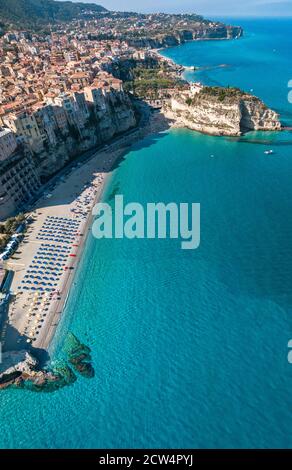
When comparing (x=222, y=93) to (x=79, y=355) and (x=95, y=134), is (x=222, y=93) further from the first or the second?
(x=79, y=355)

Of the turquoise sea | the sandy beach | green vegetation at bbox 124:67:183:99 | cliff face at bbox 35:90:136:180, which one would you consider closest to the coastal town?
the sandy beach

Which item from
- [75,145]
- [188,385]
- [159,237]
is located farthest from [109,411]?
[75,145]

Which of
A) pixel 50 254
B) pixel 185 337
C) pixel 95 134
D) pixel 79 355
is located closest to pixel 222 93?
pixel 95 134

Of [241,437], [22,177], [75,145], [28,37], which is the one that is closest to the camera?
[241,437]

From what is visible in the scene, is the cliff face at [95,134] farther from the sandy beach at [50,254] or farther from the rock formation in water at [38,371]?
the rock formation in water at [38,371]

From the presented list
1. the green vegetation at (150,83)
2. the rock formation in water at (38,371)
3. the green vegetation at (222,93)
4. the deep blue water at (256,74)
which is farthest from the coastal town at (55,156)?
the deep blue water at (256,74)

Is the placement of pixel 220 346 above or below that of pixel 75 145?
below

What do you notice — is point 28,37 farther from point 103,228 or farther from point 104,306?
point 104,306
